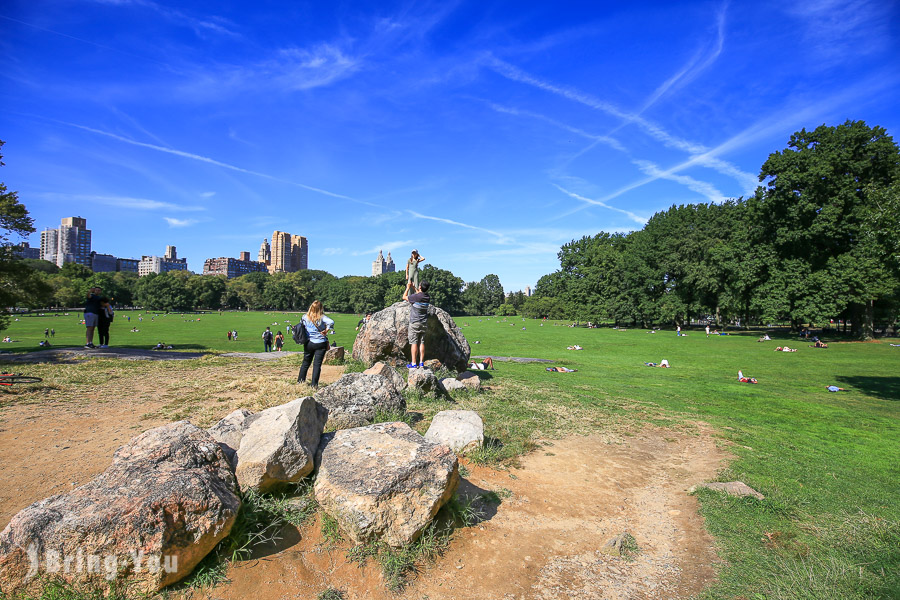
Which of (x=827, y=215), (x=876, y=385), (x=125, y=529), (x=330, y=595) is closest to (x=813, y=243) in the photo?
(x=827, y=215)

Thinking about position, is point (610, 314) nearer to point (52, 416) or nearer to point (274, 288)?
point (52, 416)

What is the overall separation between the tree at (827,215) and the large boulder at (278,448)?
46124 mm

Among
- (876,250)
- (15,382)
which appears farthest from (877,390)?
(15,382)

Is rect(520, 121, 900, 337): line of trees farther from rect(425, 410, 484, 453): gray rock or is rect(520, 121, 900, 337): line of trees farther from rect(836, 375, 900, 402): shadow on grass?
rect(425, 410, 484, 453): gray rock

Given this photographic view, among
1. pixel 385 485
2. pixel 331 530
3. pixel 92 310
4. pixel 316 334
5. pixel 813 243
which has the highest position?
pixel 813 243

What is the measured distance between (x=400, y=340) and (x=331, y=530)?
29.1 ft

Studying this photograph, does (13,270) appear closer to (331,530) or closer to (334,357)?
(334,357)

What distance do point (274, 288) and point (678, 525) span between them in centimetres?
15900

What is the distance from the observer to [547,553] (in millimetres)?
4992

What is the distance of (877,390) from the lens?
1788 centimetres

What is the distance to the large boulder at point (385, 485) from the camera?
4.73 meters

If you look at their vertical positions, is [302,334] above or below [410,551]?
above

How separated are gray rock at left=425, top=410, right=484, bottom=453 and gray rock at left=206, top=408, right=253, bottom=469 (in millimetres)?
2874

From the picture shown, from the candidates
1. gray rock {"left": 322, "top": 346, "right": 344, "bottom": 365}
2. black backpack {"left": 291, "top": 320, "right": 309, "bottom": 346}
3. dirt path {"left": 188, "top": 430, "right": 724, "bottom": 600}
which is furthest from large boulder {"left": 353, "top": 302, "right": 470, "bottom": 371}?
dirt path {"left": 188, "top": 430, "right": 724, "bottom": 600}
